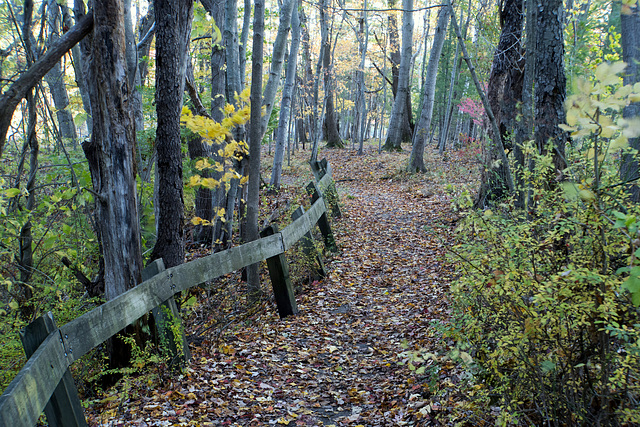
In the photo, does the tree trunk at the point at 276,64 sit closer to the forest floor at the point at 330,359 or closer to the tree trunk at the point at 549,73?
the forest floor at the point at 330,359

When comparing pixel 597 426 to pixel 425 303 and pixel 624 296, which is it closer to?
pixel 624 296

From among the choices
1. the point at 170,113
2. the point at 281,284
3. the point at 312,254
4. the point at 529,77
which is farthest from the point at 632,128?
the point at 312,254

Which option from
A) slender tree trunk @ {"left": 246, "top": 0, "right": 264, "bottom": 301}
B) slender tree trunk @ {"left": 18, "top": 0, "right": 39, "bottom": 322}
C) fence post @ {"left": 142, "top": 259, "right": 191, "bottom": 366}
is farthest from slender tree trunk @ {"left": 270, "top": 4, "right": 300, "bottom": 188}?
fence post @ {"left": 142, "top": 259, "right": 191, "bottom": 366}

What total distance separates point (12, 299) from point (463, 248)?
16.3 ft

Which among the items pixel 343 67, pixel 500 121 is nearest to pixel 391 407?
pixel 500 121

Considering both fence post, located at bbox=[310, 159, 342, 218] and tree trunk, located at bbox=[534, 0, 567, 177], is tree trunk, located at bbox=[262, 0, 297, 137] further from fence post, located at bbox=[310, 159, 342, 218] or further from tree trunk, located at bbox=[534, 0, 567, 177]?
tree trunk, located at bbox=[534, 0, 567, 177]

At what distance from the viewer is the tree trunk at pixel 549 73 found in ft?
14.0

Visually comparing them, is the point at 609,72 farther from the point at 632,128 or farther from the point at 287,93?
the point at 287,93

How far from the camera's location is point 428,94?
15609mm

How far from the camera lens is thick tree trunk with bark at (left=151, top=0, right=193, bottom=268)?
479 centimetres

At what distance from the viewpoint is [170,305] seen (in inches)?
153

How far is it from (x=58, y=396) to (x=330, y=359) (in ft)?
8.55

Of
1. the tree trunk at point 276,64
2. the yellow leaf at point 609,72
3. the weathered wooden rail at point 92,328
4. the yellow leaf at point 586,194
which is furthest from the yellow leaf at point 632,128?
the tree trunk at point 276,64

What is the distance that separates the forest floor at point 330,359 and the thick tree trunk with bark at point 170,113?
100cm
